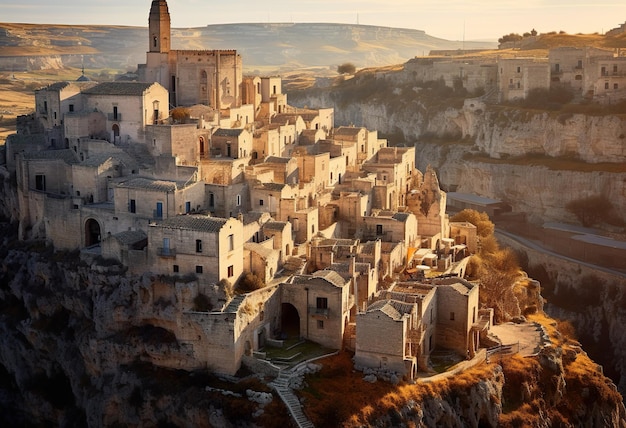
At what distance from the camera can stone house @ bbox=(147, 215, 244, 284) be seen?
33.8 m

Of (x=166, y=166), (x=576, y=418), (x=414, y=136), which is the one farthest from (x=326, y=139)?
(x=414, y=136)

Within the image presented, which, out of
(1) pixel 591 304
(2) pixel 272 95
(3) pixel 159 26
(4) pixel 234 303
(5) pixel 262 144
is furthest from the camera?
(2) pixel 272 95

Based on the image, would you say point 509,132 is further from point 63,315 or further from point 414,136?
point 63,315

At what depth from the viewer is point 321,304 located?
114 ft

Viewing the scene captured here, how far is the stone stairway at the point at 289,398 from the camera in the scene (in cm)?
3020

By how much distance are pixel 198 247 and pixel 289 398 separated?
704 cm

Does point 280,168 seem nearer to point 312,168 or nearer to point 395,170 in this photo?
point 312,168

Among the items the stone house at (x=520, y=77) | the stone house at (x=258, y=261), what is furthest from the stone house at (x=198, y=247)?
the stone house at (x=520, y=77)

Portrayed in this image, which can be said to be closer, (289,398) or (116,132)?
(289,398)

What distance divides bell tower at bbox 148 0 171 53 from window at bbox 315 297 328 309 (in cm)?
2244

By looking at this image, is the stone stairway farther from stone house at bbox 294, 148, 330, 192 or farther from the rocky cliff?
stone house at bbox 294, 148, 330, 192

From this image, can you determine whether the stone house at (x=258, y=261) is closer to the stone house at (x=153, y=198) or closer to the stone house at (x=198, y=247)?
the stone house at (x=198, y=247)

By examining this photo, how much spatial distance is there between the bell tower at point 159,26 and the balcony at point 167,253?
1950 centimetres

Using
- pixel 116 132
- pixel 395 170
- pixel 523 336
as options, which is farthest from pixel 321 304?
pixel 395 170
